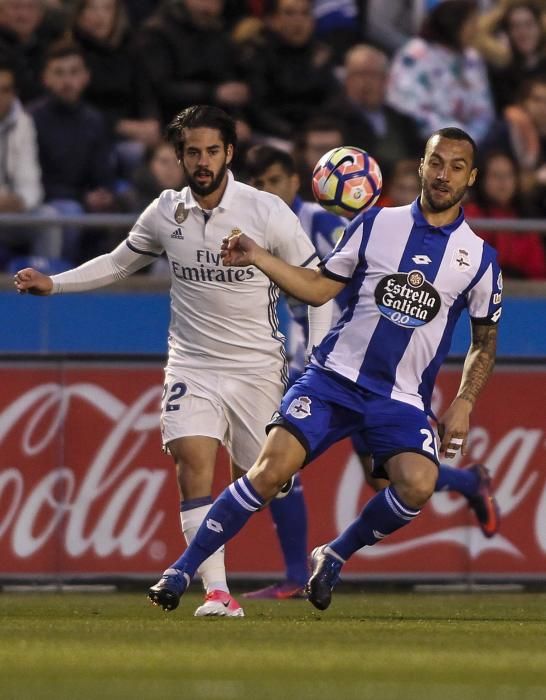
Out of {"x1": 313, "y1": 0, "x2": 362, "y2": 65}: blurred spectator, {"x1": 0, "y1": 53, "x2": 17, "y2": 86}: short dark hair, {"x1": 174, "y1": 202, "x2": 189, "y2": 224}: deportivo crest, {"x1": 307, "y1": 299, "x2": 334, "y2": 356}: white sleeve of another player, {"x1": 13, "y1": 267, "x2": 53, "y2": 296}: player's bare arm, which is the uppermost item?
{"x1": 313, "y1": 0, "x2": 362, "y2": 65}: blurred spectator

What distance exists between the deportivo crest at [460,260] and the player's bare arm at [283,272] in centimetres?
51

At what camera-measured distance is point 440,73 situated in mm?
14992

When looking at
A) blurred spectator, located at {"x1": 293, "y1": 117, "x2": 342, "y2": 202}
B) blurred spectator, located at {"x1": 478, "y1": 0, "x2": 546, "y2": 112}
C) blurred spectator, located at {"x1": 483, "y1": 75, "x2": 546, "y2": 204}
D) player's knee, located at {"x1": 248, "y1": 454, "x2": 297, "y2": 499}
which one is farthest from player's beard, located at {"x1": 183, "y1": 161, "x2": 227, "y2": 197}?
blurred spectator, located at {"x1": 478, "y1": 0, "x2": 546, "y2": 112}

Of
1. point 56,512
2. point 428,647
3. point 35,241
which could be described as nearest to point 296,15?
point 35,241

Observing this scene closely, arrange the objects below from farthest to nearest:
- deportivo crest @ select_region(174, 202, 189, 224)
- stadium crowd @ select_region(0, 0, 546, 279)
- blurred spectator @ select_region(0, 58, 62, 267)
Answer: stadium crowd @ select_region(0, 0, 546, 279) < blurred spectator @ select_region(0, 58, 62, 267) < deportivo crest @ select_region(174, 202, 189, 224)

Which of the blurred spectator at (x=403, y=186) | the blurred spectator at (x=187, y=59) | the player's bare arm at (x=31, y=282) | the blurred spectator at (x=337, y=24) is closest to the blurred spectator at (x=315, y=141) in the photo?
the blurred spectator at (x=403, y=186)

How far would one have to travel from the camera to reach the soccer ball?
31.4 feet

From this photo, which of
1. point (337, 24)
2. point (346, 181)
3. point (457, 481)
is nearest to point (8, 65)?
point (337, 24)

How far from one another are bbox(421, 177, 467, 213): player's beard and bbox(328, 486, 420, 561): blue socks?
1276 millimetres

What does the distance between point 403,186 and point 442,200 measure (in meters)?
4.81

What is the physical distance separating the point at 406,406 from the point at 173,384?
1203 mm

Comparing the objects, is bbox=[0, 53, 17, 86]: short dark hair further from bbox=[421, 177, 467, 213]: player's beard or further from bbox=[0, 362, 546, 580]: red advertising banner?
bbox=[421, 177, 467, 213]: player's beard

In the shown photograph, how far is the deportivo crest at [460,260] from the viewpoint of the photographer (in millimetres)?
8375

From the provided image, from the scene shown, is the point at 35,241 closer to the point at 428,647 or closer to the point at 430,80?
the point at 430,80
